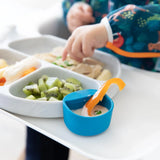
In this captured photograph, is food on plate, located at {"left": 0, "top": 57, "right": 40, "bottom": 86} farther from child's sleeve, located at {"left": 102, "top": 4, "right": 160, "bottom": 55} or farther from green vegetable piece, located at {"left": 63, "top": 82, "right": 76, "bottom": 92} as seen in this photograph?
child's sleeve, located at {"left": 102, "top": 4, "right": 160, "bottom": 55}

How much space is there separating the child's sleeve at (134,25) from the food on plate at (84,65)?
97 millimetres

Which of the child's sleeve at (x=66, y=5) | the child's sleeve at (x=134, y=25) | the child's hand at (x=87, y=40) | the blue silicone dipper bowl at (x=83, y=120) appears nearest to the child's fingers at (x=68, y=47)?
the child's hand at (x=87, y=40)

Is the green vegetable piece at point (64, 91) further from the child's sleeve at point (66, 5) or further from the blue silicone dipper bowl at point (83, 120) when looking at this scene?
the child's sleeve at point (66, 5)

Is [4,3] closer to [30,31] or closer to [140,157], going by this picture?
[30,31]

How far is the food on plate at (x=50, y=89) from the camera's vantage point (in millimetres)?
585

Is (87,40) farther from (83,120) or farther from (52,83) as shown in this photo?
(83,120)

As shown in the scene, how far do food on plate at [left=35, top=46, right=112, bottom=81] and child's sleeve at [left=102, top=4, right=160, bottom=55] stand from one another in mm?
97

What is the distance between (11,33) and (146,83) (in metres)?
0.57

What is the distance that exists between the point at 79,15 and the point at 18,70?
44cm

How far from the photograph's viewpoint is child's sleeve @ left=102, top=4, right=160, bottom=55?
2.31ft

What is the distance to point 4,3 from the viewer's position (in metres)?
1.41

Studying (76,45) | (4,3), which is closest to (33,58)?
(76,45)

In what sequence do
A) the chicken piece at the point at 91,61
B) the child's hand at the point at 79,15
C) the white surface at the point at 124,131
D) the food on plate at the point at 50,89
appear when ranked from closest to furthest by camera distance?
the white surface at the point at 124,131 < the food on plate at the point at 50,89 < the chicken piece at the point at 91,61 < the child's hand at the point at 79,15

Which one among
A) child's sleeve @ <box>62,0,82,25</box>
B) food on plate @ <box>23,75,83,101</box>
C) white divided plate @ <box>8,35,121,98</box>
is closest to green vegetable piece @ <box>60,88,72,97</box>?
food on plate @ <box>23,75,83,101</box>
